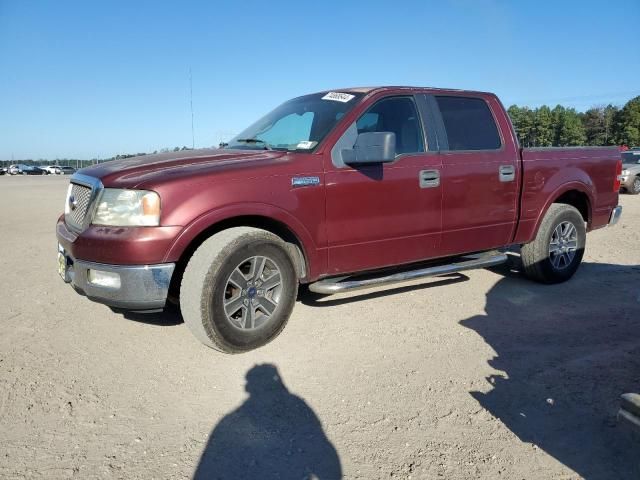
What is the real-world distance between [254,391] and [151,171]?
5.38ft

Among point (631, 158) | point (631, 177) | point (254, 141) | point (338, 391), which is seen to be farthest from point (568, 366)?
point (631, 158)

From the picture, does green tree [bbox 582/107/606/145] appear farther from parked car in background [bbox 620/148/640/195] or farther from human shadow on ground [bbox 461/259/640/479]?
human shadow on ground [bbox 461/259/640/479]

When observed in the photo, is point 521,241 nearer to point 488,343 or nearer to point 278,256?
point 488,343

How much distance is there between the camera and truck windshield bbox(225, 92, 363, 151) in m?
4.06

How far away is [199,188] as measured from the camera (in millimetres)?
3285

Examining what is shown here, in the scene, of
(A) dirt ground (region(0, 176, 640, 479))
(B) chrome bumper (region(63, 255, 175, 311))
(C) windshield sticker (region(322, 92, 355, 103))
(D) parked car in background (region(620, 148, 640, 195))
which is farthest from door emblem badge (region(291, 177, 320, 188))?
(D) parked car in background (region(620, 148, 640, 195))

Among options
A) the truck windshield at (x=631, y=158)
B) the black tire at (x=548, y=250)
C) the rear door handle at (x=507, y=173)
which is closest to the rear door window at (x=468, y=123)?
the rear door handle at (x=507, y=173)

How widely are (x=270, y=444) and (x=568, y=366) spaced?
2050mm

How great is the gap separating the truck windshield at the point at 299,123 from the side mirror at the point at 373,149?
31 centimetres

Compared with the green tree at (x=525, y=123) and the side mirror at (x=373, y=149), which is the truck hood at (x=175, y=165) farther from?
the green tree at (x=525, y=123)

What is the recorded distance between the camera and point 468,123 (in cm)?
480

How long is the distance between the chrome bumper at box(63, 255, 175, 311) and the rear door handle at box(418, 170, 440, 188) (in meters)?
2.19

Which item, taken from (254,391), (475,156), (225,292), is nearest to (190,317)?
(225,292)

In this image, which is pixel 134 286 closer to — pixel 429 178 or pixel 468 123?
pixel 429 178
